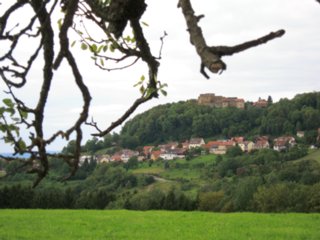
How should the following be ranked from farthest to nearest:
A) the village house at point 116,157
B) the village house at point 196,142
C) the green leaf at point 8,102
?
the village house at point 196,142 < the village house at point 116,157 < the green leaf at point 8,102

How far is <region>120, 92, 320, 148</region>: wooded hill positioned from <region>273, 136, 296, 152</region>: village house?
22.7ft

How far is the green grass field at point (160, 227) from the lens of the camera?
15.8 metres

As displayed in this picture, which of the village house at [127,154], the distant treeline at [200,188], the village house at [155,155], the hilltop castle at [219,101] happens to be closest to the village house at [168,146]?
the village house at [155,155]

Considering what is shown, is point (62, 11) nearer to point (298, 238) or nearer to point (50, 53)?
point (50, 53)

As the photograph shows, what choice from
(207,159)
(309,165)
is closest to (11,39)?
(309,165)

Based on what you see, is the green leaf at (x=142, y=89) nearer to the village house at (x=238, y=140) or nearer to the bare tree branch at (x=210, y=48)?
the bare tree branch at (x=210, y=48)

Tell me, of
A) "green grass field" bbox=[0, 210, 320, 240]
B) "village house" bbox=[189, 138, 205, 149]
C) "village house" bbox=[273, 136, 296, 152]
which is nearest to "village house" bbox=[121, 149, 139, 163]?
"village house" bbox=[189, 138, 205, 149]

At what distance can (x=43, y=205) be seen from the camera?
36.7 metres

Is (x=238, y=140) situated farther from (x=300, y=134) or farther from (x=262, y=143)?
(x=300, y=134)

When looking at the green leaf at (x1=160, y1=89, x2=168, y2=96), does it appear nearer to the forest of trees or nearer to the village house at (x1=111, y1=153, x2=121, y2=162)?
the village house at (x1=111, y1=153, x2=121, y2=162)

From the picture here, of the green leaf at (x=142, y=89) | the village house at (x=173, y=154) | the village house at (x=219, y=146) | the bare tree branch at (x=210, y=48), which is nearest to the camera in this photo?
the bare tree branch at (x=210, y=48)

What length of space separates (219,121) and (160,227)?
363 feet

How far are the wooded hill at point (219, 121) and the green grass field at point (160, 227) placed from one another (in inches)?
3819

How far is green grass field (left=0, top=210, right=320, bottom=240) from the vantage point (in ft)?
51.8
